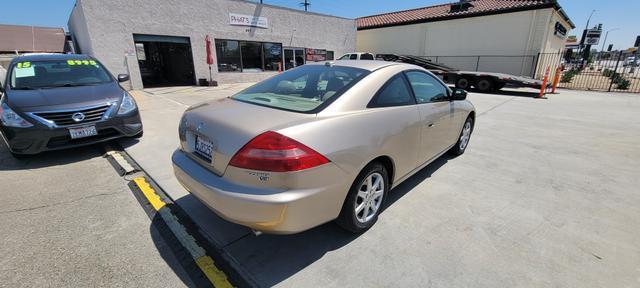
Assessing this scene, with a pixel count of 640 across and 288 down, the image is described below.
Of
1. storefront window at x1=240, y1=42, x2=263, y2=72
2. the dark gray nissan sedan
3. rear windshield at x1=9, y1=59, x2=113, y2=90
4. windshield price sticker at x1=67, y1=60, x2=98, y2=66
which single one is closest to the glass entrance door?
storefront window at x1=240, y1=42, x2=263, y2=72

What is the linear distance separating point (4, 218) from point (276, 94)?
2.86 meters

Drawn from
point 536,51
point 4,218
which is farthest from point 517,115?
point 536,51

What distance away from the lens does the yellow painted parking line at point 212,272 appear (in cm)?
203

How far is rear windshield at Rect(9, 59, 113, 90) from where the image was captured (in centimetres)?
464

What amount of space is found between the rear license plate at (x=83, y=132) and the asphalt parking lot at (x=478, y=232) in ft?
2.11

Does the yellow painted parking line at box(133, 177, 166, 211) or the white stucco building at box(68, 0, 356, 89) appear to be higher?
the white stucco building at box(68, 0, 356, 89)

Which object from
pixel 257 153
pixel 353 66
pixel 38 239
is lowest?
pixel 38 239

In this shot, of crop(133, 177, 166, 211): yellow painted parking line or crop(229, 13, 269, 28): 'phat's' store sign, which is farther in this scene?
crop(229, 13, 269, 28): 'phat's' store sign

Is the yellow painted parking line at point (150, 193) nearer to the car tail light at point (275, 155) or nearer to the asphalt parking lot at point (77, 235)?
the asphalt parking lot at point (77, 235)

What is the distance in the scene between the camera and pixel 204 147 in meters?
2.31

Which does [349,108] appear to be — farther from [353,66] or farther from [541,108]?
[541,108]

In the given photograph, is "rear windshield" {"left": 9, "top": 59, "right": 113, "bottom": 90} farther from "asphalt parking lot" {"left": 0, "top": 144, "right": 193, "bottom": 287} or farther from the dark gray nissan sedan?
"asphalt parking lot" {"left": 0, "top": 144, "right": 193, "bottom": 287}

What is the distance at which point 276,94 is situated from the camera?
2.82 metres

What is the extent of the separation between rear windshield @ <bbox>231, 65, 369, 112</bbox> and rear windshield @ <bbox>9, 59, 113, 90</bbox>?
3.83 metres
